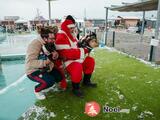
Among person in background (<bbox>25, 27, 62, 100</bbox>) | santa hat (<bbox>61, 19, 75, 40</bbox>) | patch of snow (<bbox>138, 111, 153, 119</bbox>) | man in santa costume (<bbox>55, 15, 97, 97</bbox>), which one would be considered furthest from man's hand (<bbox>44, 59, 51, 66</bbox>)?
patch of snow (<bbox>138, 111, 153, 119</bbox>)

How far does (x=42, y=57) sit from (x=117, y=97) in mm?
1427

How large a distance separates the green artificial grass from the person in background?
41 centimetres

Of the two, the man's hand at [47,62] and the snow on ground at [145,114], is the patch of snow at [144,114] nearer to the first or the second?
the snow on ground at [145,114]

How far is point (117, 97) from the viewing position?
338 cm

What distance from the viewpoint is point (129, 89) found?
12.2ft


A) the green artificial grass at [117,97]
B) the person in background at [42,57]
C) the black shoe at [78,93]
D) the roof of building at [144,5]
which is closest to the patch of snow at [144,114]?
the green artificial grass at [117,97]

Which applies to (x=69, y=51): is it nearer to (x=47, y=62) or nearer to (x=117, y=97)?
(x=47, y=62)

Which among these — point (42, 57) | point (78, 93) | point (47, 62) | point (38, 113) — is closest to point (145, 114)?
point (78, 93)

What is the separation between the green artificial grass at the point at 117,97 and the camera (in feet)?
9.28

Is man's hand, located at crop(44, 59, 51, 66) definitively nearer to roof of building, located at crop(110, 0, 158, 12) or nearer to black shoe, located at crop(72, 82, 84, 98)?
black shoe, located at crop(72, 82, 84, 98)

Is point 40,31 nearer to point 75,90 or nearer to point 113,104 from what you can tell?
point 75,90

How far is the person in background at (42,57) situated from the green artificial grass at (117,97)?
41 cm

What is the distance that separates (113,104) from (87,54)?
3.14ft

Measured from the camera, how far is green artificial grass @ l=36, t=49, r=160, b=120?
2.83 meters
